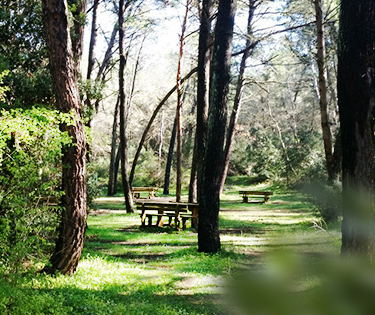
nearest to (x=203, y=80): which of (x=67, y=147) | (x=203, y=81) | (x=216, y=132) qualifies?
(x=203, y=81)

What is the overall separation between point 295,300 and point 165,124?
4147 centimetres

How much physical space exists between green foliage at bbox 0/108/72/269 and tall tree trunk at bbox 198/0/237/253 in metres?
3.61

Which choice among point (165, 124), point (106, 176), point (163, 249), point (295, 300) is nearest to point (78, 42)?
point (163, 249)

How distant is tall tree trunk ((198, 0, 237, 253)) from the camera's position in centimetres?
942

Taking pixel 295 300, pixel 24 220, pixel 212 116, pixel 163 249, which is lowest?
pixel 163 249

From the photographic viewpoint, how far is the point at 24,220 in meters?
5.52

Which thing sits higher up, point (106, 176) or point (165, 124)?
point (165, 124)

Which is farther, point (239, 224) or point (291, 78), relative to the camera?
point (291, 78)

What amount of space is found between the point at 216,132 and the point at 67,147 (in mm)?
3630

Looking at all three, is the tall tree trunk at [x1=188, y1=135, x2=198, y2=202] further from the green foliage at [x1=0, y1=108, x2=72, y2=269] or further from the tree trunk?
the green foliage at [x1=0, y1=108, x2=72, y2=269]

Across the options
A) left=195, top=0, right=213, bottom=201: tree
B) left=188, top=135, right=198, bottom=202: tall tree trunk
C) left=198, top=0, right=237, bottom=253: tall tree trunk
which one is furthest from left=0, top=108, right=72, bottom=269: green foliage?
left=188, top=135, right=198, bottom=202: tall tree trunk

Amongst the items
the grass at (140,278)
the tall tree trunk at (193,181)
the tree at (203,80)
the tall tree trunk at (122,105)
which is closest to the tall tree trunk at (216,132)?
the grass at (140,278)

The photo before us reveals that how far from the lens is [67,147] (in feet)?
23.8

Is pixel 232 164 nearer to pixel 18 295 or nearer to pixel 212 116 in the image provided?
pixel 212 116
